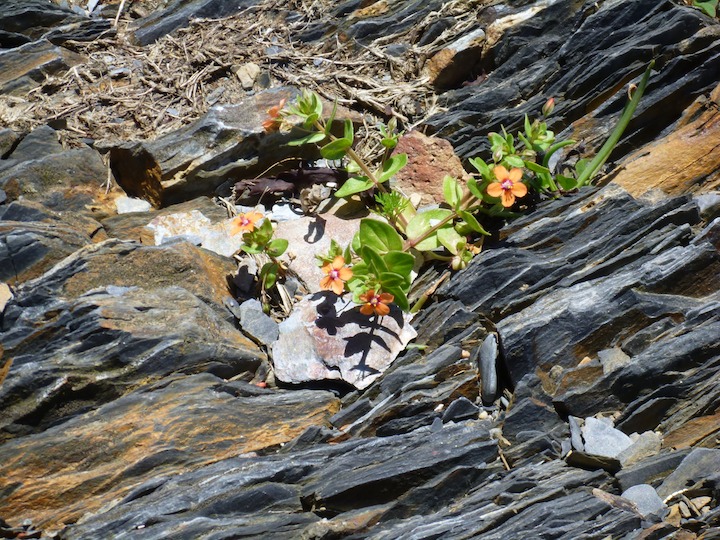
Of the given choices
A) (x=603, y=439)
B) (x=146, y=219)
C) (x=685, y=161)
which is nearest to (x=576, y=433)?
(x=603, y=439)

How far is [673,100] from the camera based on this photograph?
5059 mm

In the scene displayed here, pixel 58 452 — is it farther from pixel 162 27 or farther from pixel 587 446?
pixel 162 27

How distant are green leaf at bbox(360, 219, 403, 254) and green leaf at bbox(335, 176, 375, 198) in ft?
1.74

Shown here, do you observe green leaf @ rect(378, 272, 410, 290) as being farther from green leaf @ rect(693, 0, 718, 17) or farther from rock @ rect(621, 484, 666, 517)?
green leaf @ rect(693, 0, 718, 17)

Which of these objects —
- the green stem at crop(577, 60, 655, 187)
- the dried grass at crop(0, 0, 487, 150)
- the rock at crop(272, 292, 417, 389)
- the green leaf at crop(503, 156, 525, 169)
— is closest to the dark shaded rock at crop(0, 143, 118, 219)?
the dried grass at crop(0, 0, 487, 150)

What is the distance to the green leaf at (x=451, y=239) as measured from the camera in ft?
16.0

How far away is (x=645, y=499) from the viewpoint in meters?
3.29

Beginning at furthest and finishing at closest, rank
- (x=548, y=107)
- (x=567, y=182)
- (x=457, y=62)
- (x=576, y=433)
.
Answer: (x=457, y=62)
(x=548, y=107)
(x=567, y=182)
(x=576, y=433)

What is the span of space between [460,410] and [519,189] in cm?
166

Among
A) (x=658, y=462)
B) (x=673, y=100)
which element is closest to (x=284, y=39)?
(x=673, y=100)

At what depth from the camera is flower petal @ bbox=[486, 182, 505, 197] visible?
468 centimetres

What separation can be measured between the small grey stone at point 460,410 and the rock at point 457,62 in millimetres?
3626

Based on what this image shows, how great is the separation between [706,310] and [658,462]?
3.18ft

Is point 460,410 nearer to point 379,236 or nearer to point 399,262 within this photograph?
point 399,262
